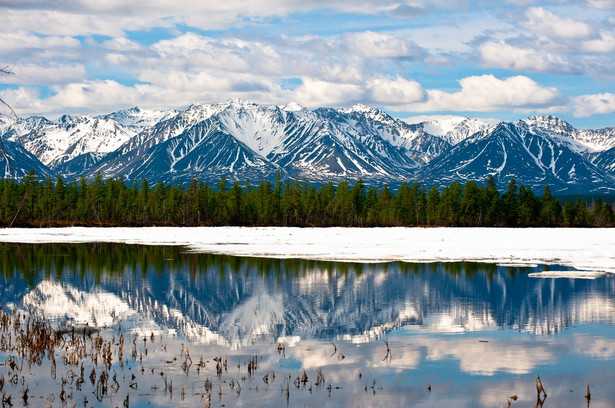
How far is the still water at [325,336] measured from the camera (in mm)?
18547

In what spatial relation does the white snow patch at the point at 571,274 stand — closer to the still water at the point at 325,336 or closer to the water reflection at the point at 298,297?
the water reflection at the point at 298,297

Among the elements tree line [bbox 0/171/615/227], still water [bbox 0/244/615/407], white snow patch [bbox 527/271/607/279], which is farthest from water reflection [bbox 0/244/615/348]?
tree line [bbox 0/171/615/227]

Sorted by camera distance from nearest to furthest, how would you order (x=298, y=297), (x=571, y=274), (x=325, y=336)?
(x=325, y=336) < (x=298, y=297) < (x=571, y=274)

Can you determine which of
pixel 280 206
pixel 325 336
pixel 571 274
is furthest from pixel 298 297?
pixel 280 206

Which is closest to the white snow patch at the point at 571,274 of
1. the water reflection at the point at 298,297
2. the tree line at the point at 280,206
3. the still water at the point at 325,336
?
the water reflection at the point at 298,297

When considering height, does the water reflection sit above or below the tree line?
below

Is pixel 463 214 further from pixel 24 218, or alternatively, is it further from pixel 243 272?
pixel 243 272

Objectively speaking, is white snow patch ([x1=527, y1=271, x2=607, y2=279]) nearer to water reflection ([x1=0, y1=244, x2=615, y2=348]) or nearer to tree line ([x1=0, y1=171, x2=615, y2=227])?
water reflection ([x1=0, y1=244, x2=615, y2=348])

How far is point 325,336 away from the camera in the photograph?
26.4 metres

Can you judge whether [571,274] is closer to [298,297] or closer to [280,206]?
[298,297]

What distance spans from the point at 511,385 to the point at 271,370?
7.04m

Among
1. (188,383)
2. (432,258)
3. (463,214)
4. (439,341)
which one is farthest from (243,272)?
(463,214)

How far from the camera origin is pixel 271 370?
68.5 feet

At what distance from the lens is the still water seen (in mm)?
18547
